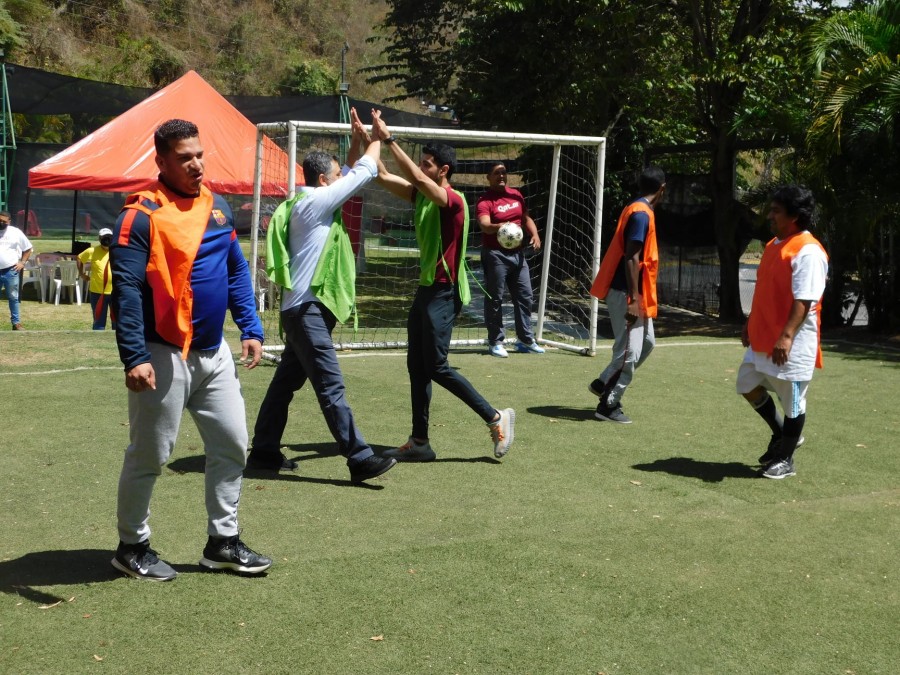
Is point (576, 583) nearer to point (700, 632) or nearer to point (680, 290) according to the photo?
point (700, 632)

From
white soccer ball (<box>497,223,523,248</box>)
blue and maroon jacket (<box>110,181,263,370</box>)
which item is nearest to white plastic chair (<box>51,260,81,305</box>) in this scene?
white soccer ball (<box>497,223,523,248</box>)

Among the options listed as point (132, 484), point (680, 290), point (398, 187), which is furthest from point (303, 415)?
point (680, 290)

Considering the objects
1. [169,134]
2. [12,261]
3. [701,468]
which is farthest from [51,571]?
[12,261]

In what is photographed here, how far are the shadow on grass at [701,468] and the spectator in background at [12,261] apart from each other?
32.6 feet

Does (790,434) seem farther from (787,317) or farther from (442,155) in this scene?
(442,155)

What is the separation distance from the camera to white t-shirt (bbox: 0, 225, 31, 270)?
14.4 meters

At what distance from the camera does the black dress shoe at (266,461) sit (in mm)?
6297

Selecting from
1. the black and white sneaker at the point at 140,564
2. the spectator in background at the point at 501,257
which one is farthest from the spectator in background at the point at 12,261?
the black and white sneaker at the point at 140,564

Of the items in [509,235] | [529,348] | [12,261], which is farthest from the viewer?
[12,261]

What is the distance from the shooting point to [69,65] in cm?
4081

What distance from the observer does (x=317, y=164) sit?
591cm

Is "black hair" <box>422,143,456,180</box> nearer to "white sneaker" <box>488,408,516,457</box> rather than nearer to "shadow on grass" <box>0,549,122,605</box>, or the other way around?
"white sneaker" <box>488,408,516,457</box>

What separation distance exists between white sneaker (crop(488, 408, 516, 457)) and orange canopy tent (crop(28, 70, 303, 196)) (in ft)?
28.2

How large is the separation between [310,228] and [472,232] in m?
10.5
